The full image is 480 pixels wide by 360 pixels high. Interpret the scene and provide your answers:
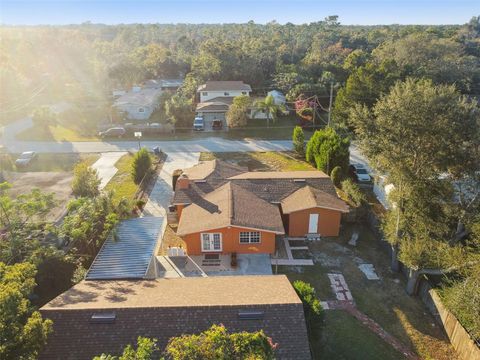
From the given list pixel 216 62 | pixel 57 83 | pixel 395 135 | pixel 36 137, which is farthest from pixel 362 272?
pixel 57 83

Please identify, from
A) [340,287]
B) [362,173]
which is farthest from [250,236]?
[362,173]

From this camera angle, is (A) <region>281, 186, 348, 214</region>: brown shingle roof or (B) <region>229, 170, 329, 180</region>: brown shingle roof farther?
(B) <region>229, 170, 329, 180</region>: brown shingle roof

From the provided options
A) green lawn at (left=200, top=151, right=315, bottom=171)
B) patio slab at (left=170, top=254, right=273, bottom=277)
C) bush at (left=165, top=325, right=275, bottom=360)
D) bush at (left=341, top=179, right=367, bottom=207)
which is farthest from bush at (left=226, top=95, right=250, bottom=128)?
bush at (left=165, top=325, right=275, bottom=360)

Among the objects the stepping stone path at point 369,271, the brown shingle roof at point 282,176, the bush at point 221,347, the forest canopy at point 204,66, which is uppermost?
the forest canopy at point 204,66

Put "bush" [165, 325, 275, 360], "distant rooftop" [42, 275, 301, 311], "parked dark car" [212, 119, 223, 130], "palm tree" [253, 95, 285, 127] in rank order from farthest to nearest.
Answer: "parked dark car" [212, 119, 223, 130] < "palm tree" [253, 95, 285, 127] < "distant rooftop" [42, 275, 301, 311] < "bush" [165, 325, 275, 360]

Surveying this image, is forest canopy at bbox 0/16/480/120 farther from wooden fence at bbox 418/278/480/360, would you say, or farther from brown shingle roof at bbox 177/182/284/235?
wooden fence at bbox 418/278/480/360

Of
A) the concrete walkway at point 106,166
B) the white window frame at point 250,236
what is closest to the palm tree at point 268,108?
the concrete walkway at point 106,166

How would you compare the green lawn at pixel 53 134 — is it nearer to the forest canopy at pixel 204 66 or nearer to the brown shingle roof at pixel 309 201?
the forest canopy at pixel 204 66
